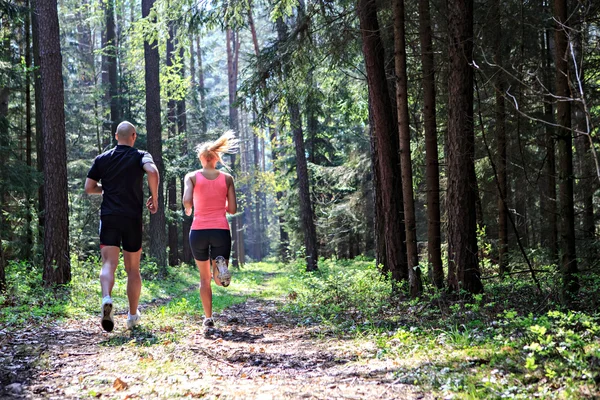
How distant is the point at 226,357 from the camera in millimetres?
5176

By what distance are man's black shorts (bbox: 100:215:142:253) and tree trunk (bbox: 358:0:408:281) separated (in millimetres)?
4771

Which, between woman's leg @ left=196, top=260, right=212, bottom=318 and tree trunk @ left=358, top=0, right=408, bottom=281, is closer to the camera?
woman's leg @ left=196, top=260, right=212, bottom=318

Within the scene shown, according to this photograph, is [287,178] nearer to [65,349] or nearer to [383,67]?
[383,67]

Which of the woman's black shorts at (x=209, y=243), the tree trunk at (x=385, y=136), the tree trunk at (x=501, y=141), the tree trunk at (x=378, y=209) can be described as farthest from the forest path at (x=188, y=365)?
the tree trunk at (x=501, y=141)

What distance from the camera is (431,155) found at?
7965 mm

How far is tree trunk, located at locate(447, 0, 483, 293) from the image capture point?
23.5 ft

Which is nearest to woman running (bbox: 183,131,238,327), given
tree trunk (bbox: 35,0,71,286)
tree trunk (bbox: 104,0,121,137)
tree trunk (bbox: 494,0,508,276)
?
tree trunk (bbox: 35,0,71,286)

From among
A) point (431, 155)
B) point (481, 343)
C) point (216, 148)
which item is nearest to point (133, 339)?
point (216, 148)

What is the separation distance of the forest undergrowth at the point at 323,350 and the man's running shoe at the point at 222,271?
0.67 meters

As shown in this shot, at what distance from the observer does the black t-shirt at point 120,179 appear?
19.7 feet

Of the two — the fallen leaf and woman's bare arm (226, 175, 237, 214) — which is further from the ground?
woman's bare arm (226, 175, 237, 214)

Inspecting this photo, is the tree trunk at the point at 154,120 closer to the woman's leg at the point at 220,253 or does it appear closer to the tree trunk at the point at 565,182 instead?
the woman's leg at the point at 220,253

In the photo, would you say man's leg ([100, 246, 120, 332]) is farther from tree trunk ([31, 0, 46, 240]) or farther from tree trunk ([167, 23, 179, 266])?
tree trunk ([167, 23, 179, 266])

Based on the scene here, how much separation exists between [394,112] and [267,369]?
6863mm
